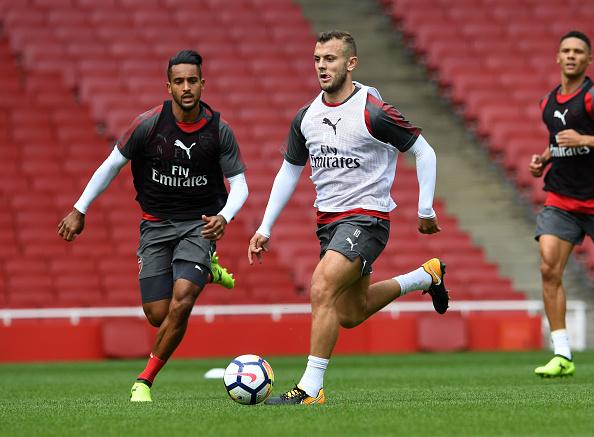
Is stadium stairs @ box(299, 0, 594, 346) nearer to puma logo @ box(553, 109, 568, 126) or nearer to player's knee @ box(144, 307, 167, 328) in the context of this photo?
puma logo @ box(553, 109, 568, 126)

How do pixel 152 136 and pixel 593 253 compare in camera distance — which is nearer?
pixel 152 136

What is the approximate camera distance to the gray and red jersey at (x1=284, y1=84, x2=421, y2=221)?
8234mm

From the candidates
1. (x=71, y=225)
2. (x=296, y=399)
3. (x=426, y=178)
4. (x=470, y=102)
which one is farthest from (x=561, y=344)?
(x=470, y=102)

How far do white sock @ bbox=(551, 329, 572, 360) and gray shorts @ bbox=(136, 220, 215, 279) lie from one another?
121 inches

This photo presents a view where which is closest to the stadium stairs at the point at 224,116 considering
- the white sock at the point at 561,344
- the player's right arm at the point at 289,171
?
the white sock at the point at 561,344

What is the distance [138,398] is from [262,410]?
140 centimetres

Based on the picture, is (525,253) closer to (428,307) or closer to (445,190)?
(445,190)

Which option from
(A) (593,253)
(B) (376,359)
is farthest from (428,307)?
(A) (593,253)

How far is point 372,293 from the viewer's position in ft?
29.8

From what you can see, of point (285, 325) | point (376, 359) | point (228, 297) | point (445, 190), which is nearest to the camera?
point (376, 359)

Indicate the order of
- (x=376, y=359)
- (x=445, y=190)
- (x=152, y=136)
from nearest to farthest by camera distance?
(x=152, y=136) < (x=376, y=359) < (x=445, y=190)

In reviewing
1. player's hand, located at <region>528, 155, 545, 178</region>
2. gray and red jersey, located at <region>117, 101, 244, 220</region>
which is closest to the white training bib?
gray and red jersey, located at <region>117, 101, 244, 220</region>

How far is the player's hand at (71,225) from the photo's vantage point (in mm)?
8844

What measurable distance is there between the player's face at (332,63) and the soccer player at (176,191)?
1025mm
